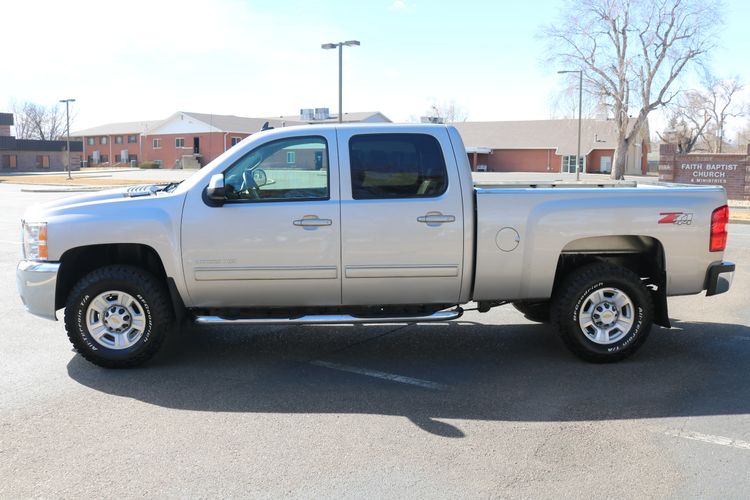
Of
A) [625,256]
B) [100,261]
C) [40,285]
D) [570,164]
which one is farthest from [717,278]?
[570,164]

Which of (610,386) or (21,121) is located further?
(21,121)

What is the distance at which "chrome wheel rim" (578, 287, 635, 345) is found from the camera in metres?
6.15

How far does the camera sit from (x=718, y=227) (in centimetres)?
616

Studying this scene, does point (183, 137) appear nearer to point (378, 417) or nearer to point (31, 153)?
point (31, 153)

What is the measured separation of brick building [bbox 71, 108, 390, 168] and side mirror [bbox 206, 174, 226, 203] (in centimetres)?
6888

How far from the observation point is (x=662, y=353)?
6.56m

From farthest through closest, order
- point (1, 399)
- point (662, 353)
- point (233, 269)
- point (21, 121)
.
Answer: point (21, 121) → point (662, 353) → point (233, 269) → point (1, 399)

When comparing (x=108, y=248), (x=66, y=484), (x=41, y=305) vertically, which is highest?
(x=108, y=248)

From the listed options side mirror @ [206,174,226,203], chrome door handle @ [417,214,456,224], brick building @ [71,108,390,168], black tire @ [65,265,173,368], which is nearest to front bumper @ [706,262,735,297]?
chrome door handle @ [417,214,456,224]

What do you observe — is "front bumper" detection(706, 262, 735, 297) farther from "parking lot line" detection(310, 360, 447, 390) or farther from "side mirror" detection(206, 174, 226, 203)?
"side mirror" detection(206, 174, 226, 203)

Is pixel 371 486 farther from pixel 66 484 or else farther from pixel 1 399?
pixel 1 399

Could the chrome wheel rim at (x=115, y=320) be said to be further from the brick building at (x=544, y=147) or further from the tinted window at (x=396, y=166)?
the brick building at (x=544, y=147)

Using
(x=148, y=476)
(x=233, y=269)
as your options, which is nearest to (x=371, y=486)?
(x=148, y=476)

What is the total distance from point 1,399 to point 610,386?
184 inches
